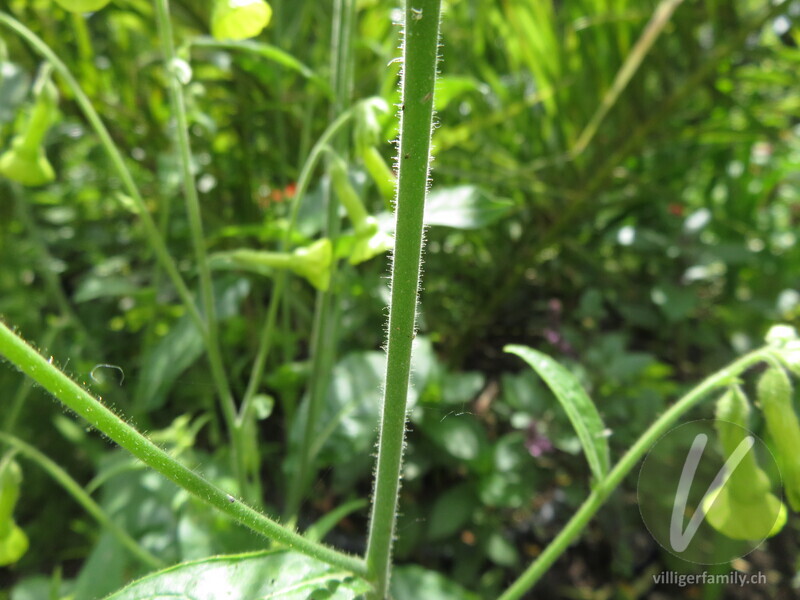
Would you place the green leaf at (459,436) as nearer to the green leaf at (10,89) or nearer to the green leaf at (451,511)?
the green leaf at (451,511)

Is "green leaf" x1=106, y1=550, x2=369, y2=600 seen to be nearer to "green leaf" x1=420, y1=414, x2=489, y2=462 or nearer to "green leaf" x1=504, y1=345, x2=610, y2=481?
→ "green leaf" x1=504, y1=345, x2=610, y2=481

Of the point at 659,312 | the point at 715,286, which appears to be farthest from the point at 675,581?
the point at 715,286
